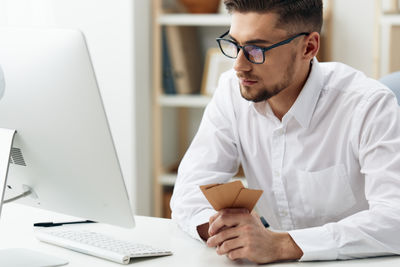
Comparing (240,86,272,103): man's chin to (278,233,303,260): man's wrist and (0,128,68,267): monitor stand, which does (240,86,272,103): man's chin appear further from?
(0,128,68,267): monitor stand

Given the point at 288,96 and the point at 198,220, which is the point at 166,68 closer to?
the point at 288,96

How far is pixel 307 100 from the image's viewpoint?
1692 mm

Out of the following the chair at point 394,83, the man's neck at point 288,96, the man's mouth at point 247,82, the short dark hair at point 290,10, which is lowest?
the chair at point 394,83

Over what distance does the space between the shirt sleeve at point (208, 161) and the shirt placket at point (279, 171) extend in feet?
0.44

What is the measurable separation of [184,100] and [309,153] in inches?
62.1

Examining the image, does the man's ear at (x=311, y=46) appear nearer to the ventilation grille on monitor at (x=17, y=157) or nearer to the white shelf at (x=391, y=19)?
the ventilation grille on monitor at (x=17, y=157)

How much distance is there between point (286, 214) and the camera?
176 centimetres

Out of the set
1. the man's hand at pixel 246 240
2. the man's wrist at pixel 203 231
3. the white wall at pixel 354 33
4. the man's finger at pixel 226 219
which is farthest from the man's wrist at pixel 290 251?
the white wall at pixel 354 33

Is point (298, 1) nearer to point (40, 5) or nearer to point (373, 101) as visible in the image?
point (373, 101)

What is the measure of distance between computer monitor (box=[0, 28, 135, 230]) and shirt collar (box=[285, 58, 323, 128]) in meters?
0.62

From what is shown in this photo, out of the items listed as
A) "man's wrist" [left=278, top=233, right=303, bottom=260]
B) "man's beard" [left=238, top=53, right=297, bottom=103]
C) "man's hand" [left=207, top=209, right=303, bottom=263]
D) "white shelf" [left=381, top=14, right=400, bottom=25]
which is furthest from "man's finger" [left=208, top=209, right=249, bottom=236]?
"white shelf" [left=381, top=14, right=400, bottom=25]

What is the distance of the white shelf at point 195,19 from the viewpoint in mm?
3104

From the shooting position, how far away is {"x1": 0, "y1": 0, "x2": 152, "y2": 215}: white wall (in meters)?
3.16

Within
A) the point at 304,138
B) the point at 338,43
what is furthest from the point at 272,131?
the point at 338,43
